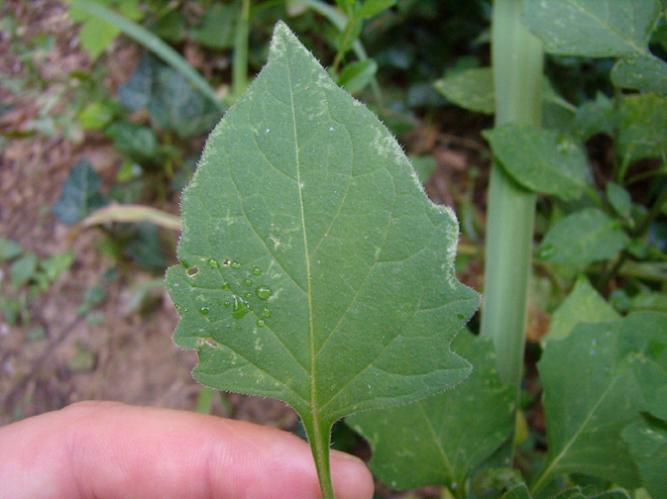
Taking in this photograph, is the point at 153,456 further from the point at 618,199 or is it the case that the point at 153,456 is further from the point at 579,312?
the point at 618,199

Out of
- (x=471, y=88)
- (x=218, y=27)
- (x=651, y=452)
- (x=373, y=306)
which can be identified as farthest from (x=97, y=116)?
(x=651, y=452)

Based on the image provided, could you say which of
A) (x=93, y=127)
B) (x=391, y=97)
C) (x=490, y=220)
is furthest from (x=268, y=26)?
(x=490, y=220)

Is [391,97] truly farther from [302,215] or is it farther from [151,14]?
[302,215]

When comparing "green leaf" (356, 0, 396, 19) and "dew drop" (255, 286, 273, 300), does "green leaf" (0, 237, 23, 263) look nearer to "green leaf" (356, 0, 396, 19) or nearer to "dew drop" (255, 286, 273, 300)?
"green leaf" (356, 0, 396, 19)

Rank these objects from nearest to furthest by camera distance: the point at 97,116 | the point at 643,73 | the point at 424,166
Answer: the point at 643,73 → the point at 424,166 → the point at 97,116

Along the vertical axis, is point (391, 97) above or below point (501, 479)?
above

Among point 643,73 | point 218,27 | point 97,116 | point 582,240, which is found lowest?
point 582,240

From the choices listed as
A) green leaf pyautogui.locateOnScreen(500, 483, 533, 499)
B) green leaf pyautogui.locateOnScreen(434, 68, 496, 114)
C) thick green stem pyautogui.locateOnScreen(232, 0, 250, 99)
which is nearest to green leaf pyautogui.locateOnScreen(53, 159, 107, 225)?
thick green stem pyautogui.locateOnScreen(232, 0, 250, 99)
